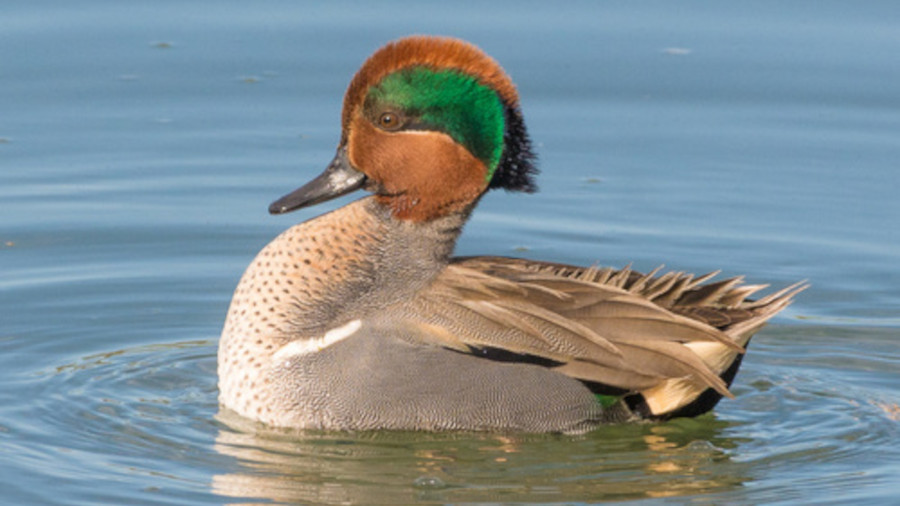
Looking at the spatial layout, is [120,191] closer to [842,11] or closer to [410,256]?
[410,256]

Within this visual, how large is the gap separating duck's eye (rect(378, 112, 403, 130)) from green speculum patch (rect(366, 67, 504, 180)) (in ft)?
0.15

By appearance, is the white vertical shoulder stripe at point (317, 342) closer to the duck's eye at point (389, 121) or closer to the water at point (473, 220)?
the water at point (473, 220)

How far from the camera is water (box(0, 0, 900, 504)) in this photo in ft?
24.0

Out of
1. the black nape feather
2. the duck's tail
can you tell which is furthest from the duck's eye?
the duck's tail

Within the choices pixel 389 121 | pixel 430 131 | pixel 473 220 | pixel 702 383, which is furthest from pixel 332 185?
pixel 473 220

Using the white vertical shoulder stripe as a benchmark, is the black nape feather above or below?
above

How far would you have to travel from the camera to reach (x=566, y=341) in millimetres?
7570

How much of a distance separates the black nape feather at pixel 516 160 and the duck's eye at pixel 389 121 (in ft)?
1.47

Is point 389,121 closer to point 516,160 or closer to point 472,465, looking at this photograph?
point 516,160

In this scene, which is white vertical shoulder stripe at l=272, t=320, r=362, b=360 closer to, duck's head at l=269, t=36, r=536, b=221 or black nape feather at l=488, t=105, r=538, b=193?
duck's head at l=269, t=36, r=536, b=221

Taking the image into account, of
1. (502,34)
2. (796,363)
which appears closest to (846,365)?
Answer: (796,363)

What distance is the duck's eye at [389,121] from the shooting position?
7621 mm

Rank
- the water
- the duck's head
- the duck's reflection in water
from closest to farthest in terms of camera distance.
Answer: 1. the duck's reflection in water
2. the water
3. the duck's head

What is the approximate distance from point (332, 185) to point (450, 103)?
678mm
